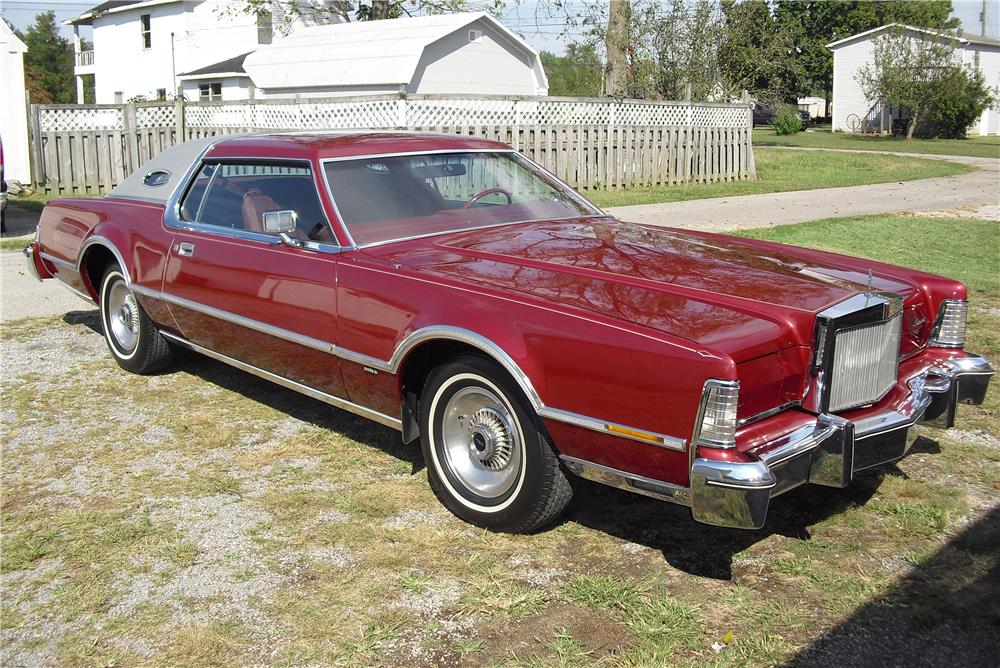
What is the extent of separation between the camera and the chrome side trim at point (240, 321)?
14.6 feet

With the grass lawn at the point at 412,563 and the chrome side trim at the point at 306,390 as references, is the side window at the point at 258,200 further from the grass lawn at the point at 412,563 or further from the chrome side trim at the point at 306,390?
the grass lawn at the point at 412,563

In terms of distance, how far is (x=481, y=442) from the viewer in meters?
3.86

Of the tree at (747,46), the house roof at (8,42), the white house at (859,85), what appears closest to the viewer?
the house roof at (8,42)

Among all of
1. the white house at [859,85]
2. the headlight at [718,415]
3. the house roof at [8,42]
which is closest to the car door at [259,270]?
the headlight at [718,415]

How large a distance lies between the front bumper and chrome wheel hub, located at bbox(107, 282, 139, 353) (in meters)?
4.14

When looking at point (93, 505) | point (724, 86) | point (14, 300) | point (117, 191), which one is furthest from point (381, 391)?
point (724, 86)

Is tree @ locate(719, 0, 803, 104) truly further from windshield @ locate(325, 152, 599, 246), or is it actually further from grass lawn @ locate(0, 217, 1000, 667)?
grass lawn @ locate(0, 217, 1000, 667)

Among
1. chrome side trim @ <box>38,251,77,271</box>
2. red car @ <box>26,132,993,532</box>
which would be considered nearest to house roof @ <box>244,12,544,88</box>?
chrome side trim @ <box>38,251,77,271</box>

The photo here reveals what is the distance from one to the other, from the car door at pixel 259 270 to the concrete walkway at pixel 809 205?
7.69m

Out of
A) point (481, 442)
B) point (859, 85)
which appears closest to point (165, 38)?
point (859, 85)

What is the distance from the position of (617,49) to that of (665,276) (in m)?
19.0

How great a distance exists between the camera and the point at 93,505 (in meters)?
4.18

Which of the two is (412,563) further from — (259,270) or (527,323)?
(259,270)

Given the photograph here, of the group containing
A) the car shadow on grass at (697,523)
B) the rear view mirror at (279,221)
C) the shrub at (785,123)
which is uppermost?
the shrub at (785,123)
